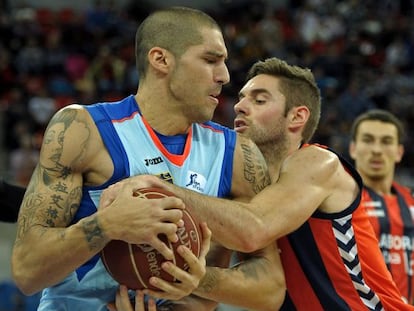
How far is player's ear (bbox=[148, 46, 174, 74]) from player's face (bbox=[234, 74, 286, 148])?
0.79 metres

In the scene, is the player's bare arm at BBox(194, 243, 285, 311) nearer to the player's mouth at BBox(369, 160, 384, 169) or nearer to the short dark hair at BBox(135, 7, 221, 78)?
the short dark hair at BBox(135, 7, 221, 78)

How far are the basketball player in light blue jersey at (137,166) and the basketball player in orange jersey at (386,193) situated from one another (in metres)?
3.19

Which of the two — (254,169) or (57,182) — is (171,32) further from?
(57,182)

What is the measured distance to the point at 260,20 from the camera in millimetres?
17641

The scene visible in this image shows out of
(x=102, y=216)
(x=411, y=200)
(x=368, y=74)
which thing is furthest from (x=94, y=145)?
(x=368, y=74)

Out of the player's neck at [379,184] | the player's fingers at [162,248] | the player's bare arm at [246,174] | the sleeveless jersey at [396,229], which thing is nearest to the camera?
the player's fingers at [162,248]

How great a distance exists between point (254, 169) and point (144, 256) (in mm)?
908

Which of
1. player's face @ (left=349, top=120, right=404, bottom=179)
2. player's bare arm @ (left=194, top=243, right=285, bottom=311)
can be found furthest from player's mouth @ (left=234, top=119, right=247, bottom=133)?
player's face @ (left=349, top=120, right=404, bottom=179)

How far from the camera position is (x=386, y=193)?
727 centimetres

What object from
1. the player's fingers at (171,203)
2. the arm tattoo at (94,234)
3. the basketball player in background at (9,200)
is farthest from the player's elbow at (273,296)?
the basketball player in background at (9,200)

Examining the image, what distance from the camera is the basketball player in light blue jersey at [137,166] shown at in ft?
10.5

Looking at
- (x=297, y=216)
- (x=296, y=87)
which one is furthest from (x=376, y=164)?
(x=297, y=216)

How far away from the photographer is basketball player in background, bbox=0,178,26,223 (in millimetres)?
5816

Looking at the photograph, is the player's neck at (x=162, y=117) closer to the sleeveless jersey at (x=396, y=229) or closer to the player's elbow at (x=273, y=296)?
the player's elbow at (x=273, y=296)
